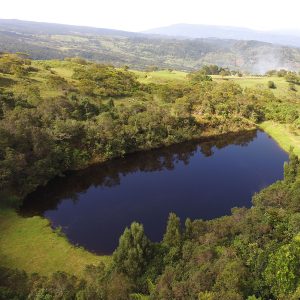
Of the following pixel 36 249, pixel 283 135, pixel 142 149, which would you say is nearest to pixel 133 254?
pixel 36 249

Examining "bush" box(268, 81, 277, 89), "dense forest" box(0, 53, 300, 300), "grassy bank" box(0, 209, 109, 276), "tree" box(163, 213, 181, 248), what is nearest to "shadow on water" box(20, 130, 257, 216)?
"dense forest" box(0, 53, 300, 300)

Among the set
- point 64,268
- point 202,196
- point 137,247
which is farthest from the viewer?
point 202,196

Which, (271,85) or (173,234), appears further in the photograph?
(271,85)

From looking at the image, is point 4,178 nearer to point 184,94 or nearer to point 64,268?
point 64,268

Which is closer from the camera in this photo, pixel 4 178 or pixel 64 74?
pixel 4 178

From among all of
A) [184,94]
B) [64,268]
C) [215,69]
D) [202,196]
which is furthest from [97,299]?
[215,69]

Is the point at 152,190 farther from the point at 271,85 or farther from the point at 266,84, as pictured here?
the point at 266,84

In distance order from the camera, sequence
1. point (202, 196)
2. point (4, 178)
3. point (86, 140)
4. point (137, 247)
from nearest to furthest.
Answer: point (137, 247) < point (4, 178) < point (202, 196) < point (86, 140)
